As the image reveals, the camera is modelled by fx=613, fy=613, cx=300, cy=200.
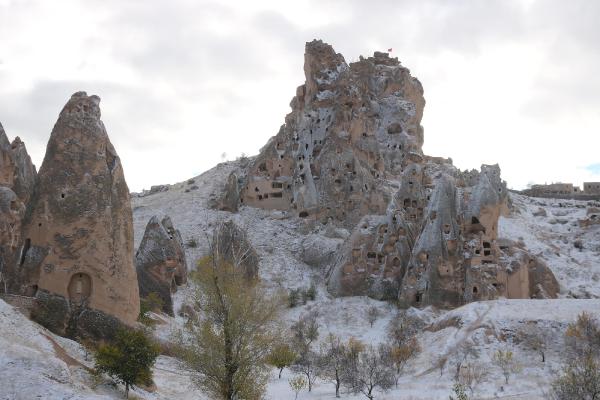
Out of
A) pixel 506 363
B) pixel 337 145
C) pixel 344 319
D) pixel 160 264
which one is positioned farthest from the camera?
pixel 337 145

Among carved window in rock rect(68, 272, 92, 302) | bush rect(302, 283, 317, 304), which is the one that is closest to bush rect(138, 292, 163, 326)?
carved window in rock rect(68, 272, 92, 302)

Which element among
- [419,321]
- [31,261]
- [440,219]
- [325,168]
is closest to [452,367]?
[419,321]

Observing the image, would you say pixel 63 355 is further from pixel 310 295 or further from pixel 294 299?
pixel 310 295

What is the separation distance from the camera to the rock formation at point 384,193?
121 ft

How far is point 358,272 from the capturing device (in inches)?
1555

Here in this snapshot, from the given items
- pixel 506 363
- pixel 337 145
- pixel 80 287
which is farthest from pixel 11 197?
pixel 337 145

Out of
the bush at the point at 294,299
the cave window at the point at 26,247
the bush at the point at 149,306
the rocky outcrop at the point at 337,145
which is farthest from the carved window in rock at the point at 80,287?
the rocky outcrop at the point at 337,145

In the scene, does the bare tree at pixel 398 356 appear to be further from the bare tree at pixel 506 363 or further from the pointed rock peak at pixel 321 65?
the pointed rock peak at pixel 321 65

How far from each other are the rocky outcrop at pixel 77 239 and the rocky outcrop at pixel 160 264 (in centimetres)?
1031

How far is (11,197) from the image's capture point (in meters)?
28.7

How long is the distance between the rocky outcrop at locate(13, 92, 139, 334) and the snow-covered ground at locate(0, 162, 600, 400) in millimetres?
1464

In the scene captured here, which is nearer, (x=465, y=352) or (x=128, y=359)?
(x=128, y=359)

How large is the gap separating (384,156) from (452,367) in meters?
43.5

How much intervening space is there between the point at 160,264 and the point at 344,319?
11.3 m
